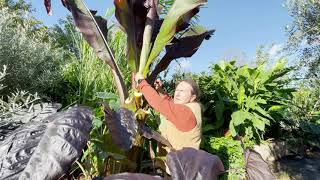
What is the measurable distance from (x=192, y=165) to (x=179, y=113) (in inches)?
72.4

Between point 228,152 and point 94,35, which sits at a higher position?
point 94,35

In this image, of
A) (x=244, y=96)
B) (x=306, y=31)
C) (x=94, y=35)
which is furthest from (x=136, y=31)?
(x=306, y=31)

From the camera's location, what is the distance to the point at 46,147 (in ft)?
3.47

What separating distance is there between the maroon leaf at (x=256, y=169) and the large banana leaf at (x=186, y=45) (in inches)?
90.1

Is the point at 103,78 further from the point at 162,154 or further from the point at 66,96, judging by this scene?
the point at 162,154

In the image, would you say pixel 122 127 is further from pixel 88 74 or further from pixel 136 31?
pixel 88 74

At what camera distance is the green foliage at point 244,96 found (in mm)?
4730

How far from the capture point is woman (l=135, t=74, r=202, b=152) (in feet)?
9.18

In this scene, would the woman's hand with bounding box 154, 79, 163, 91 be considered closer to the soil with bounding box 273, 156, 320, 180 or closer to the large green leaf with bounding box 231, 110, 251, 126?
the large green leaf with bounding box 231, 110, 251, 126

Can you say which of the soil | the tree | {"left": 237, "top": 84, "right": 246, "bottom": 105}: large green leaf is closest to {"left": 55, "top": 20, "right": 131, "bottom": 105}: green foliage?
{"left": 237, "top": 84, "right": 246, "bottom": 105}: large green leaf

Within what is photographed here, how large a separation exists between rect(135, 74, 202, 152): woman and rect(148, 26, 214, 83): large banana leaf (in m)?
0.49

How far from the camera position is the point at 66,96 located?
4.25 m

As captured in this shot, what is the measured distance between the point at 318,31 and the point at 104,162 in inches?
468

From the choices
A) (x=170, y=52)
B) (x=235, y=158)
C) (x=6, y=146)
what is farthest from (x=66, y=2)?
(x=235, y=158)
